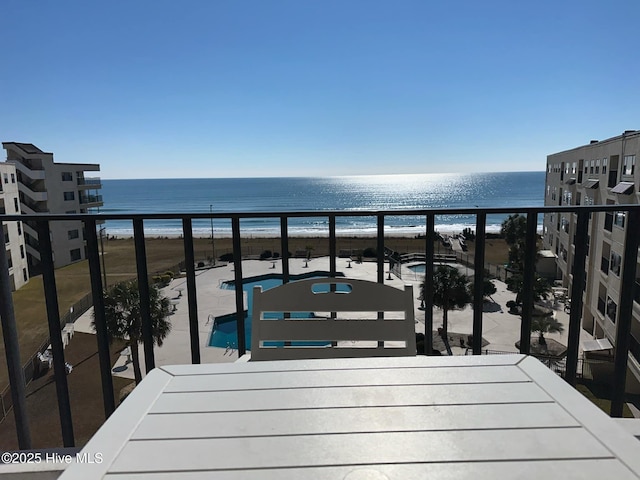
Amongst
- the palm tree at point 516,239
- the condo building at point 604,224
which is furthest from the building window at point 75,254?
the condo building at point 604,224

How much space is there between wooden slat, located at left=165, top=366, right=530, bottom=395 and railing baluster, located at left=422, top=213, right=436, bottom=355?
0.92 metres

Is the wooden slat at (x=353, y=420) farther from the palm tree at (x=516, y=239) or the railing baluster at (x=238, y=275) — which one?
the palm tree at (x=516, y=239)

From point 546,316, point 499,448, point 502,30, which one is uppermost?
point 502,30

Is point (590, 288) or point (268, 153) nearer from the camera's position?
point (590, 288)

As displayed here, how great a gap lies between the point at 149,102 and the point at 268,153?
142 ft

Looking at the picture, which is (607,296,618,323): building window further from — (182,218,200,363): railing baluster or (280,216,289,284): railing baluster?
(182,218,200,363): railing baluster

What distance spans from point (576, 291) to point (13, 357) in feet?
9.27

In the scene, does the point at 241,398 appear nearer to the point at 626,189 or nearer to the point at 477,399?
the point at 477,399

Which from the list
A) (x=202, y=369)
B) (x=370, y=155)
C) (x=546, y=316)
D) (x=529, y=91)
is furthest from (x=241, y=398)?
(x=370, y=155)

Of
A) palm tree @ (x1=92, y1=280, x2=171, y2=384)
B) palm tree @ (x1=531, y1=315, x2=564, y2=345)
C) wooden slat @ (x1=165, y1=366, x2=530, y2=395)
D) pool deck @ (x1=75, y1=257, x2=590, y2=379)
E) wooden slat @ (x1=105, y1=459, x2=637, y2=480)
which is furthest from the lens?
palm tree @ (x1=531, y1=315, x2=564, y2=345)

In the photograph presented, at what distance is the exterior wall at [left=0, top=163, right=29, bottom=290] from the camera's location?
20.6 m

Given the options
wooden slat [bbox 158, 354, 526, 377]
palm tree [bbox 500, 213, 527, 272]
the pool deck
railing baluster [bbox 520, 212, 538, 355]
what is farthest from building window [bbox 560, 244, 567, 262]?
wooden slat [bbox 158, 354, 526, 377]

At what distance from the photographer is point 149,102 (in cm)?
2839

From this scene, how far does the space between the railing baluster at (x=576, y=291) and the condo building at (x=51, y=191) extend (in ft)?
92.2
